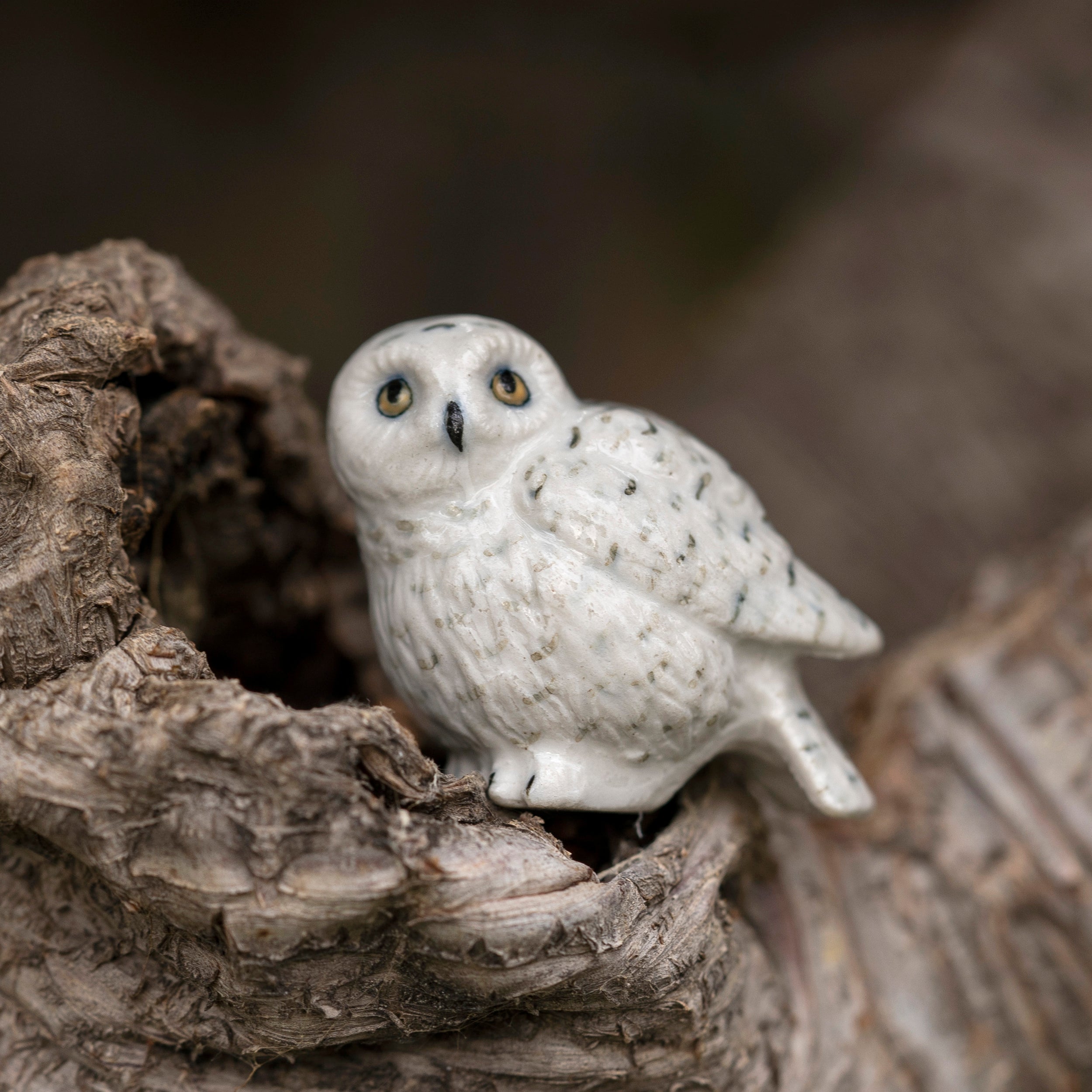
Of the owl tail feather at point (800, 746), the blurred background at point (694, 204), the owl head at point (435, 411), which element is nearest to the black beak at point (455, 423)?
the owl head at point (435, 411)

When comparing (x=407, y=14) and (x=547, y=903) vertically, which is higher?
(x=407, y=14)

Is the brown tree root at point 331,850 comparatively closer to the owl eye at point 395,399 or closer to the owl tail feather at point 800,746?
the owl tail feather at point 800,746

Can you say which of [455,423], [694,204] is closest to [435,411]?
[455,423]

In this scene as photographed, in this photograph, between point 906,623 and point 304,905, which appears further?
point 906,623

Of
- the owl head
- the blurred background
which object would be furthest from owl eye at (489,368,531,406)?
the blurred background

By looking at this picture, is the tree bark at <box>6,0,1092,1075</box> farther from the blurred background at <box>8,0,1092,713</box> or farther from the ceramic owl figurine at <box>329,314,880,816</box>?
the blurred background at <box>8,0,1092,713</box>

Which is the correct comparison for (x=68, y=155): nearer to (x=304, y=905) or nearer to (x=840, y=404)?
(x=840, y=404)

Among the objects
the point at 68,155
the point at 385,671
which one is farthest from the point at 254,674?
the point at 68,155

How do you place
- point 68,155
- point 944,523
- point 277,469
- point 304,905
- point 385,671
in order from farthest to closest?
point 68,155 → point 944,523 → point 277,469 → point 385,671 → point 304,905
